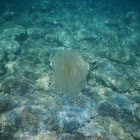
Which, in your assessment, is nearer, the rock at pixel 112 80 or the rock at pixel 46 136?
the rock at pixel 46 136

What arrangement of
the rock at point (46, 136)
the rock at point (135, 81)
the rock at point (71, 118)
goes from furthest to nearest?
the rock at point (135, 81) → the rock at point (71, 118) → the rock at point (46, 136)

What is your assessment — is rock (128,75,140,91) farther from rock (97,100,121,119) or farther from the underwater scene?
rock (97,100,121,119)

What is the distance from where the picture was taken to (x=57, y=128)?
12.2 ft

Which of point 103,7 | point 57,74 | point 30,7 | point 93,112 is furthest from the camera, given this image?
point 103,7

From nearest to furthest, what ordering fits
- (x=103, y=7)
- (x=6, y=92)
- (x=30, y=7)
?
1. (x=6, y=92)
2. (x=30, y=7)
3. (x=103, y=7)

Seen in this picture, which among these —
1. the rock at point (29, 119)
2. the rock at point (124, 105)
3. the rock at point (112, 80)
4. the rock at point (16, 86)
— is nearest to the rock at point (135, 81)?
the rock at point (112, 80)

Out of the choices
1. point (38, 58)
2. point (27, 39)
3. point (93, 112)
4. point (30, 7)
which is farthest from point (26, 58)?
point (30, 7)

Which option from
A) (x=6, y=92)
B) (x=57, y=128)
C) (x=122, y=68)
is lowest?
(x=122, y=68)

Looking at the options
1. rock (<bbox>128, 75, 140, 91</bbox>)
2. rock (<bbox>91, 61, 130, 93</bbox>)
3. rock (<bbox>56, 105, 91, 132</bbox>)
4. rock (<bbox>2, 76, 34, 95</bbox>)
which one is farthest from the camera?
rock (<bbox>128, 75, 140, 91</bbox>)

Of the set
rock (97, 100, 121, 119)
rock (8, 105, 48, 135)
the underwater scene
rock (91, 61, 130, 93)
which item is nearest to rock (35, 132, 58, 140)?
the underwater scene

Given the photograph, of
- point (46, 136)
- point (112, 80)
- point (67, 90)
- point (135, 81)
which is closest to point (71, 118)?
point (46, 136)

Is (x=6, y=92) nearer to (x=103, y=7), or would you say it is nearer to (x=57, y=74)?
(x=57, y=74)

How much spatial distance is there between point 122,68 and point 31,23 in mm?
11034

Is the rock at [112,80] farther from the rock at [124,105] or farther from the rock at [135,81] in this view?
the rock at [124,105]
